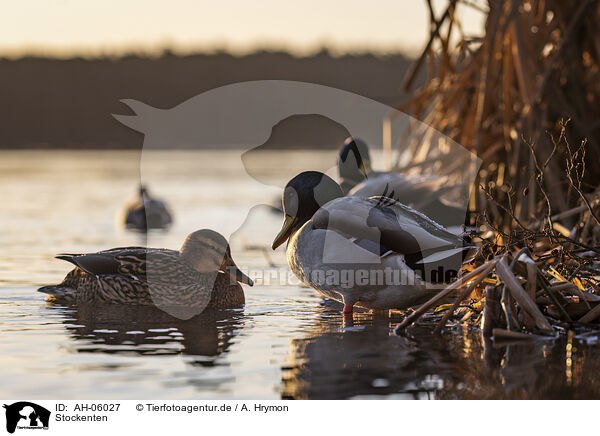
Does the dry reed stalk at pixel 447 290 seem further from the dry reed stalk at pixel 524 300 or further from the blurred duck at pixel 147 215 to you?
the blurred duck at pixel 147 215

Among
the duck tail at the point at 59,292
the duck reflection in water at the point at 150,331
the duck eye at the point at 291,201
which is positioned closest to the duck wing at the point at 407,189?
the duck eye at the point at 291,201

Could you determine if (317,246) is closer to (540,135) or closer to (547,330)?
(547,330)

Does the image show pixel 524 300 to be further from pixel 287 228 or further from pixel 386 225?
pixel 287 228

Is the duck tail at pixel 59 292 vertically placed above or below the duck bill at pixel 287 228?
below

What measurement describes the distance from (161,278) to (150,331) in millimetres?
1013

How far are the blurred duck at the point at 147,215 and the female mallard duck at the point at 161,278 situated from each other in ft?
13.9

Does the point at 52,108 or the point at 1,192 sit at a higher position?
the point at 52,108

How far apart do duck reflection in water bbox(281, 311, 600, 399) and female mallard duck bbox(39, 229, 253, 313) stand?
46.9 inches

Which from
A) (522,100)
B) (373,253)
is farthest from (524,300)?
(522,100)

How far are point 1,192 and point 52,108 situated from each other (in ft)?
79.5

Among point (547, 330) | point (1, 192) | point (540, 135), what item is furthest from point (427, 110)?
point (1, 192)

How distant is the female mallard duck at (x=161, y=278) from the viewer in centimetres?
566

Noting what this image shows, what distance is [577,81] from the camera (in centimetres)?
730
